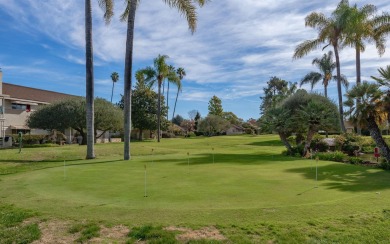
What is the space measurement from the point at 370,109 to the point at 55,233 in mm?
18646

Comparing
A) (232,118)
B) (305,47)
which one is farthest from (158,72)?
(232,118)

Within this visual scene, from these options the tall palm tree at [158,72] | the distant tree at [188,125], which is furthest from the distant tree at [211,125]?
the tall palm tree at [158,72]

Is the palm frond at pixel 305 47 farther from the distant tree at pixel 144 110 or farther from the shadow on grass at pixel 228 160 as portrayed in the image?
the distant tree at pixel 144 110

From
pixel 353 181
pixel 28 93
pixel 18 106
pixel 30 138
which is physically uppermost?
pixel 28 93

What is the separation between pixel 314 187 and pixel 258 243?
5082 mm

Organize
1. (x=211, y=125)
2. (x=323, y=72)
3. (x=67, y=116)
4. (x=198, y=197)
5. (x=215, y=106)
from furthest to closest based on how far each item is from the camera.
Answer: (x=215, y=106), (x=211, y=125), (x=323, y=72), (x=67, y=116), (x=198, y=197)

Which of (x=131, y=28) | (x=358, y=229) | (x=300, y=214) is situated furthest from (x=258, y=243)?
(x=131, y=28)

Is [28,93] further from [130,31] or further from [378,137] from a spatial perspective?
[378,137]

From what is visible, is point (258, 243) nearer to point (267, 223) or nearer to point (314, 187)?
point (267, 223)

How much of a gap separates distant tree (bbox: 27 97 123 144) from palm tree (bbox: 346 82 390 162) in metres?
27.2

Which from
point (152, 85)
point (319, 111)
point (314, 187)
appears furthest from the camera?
point (152, 85)

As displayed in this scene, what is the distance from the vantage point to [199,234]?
20.1 feet

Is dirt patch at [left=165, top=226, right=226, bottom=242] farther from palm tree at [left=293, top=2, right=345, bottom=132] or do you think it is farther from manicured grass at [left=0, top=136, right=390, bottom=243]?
palm tree at [left=293, top=2, right=345, bottom=132]

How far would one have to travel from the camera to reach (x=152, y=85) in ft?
163
